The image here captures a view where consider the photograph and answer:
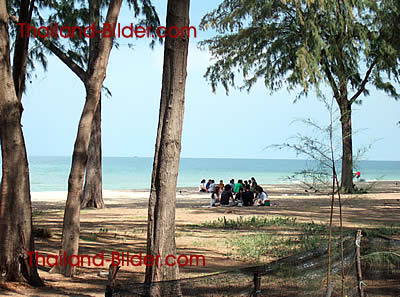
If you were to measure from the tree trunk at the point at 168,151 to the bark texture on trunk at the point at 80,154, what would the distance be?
2187 mm

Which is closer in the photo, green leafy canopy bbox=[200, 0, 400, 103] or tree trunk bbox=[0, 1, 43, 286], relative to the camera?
tree trunk bbox=[0, 1, 43, 286]

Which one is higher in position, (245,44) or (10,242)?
(245,44)

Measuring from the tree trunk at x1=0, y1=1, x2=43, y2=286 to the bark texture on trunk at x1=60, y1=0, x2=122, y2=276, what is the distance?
2.58 feet

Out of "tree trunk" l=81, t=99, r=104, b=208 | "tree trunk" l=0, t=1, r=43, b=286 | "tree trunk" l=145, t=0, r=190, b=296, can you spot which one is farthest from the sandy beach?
"tree trunk" l=145, t=0, r=190, b=296

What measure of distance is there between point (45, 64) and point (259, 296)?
12.8m

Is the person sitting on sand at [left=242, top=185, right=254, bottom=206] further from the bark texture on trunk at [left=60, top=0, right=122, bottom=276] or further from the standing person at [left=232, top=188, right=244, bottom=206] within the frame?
the bark texture on trunk at [left=60, top=0, right=122, bottom=276]

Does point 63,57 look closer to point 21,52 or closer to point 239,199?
point 21,52

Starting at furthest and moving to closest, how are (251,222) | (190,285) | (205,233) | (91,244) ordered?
(251,222) < (205,233) < (91,244) < (190,285)

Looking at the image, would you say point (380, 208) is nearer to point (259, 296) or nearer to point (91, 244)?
point (91, 244)

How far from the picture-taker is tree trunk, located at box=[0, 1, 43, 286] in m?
6.26

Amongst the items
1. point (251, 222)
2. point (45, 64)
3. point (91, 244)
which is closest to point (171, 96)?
point (91, 244)

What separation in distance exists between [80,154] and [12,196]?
121 centimetres

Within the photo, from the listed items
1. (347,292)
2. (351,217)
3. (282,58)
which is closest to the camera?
(347,292)

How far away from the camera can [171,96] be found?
5.33 metres
